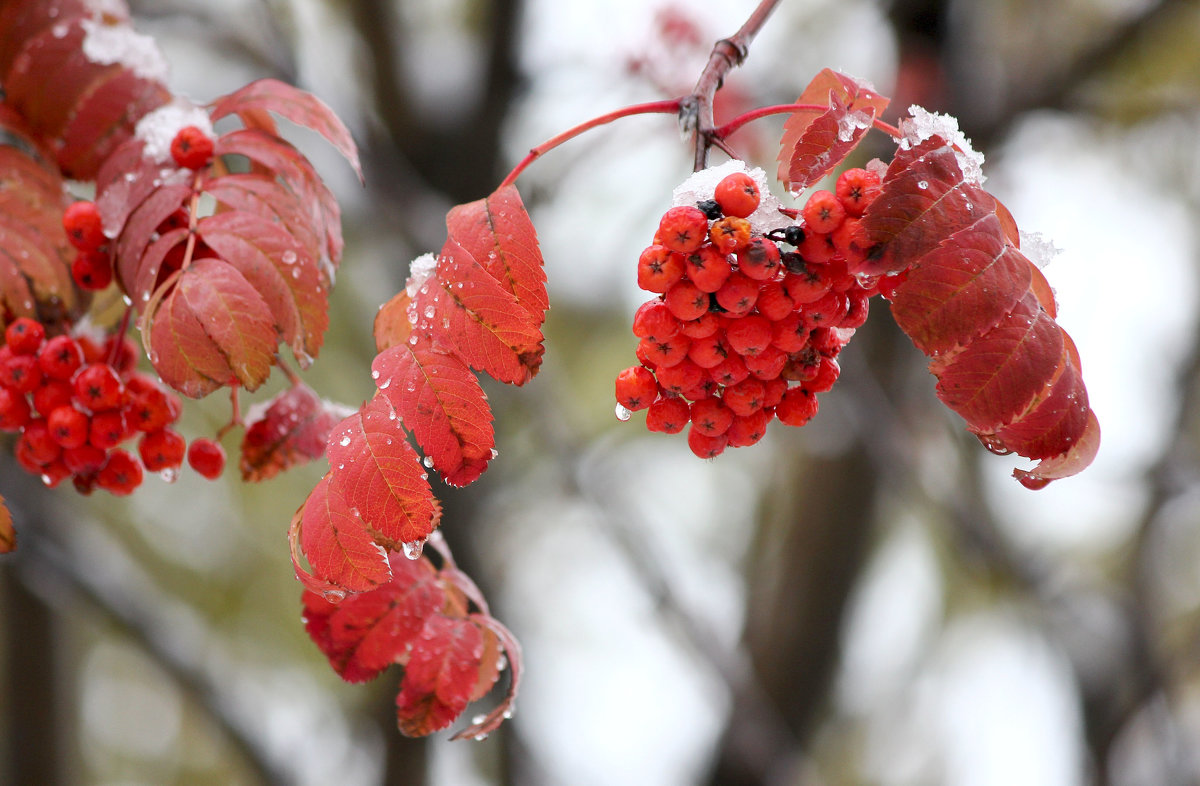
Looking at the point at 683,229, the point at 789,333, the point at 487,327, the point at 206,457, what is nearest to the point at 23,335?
the point at 206,457

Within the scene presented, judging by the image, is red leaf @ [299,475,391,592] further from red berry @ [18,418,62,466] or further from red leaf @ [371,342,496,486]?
red berry @ [18,418,62,466]

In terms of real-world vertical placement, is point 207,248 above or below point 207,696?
above

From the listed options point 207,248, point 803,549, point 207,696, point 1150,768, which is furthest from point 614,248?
point 1150,768

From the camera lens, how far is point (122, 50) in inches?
55.7

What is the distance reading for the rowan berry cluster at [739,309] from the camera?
0.93m

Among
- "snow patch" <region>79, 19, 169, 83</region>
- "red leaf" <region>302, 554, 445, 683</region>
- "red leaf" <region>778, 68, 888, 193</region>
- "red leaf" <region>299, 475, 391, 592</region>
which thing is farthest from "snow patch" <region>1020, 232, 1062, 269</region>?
"snow patch" <region>79, 19, 169, 83</region>

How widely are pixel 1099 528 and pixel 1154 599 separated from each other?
1.84 metres

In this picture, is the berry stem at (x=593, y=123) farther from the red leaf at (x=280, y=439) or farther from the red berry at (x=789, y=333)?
the red leaf at (x=280, y=439)

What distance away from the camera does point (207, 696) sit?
2.82 m

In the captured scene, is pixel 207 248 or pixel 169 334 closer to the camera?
pixel 169 334

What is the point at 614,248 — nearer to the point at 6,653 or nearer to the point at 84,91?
the point at 84,91

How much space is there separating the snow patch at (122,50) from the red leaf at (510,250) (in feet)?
2.73

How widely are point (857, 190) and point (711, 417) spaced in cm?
33

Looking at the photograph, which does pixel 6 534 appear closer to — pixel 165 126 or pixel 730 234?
pixel 165 126
